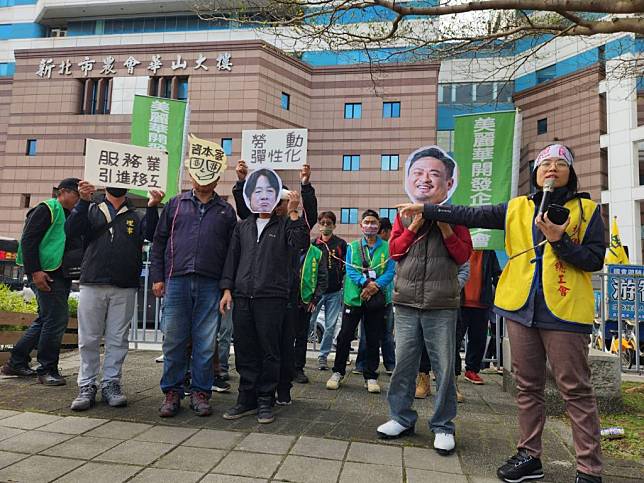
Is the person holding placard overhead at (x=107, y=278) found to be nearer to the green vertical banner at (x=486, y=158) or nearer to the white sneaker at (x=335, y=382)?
the white sneaker at (x=335, y=382)

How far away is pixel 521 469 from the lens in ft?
9.84

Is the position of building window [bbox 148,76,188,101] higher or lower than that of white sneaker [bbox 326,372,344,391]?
higher

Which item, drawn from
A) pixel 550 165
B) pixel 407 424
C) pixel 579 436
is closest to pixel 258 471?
pixel 407 424

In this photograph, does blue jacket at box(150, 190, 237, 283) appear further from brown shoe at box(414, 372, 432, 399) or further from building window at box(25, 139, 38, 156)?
building window at box(25, 139, 38, 156)

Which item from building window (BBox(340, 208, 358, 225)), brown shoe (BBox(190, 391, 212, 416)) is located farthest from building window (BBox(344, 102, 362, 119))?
Answer: brown shoe (BBox(190, 391, 212, 416))

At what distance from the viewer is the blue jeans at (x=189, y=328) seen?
4266 mm

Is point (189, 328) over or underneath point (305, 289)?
underneath

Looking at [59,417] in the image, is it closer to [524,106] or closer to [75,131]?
[75,131]

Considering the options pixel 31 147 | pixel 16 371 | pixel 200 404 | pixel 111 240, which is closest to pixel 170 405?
pixel 200 404

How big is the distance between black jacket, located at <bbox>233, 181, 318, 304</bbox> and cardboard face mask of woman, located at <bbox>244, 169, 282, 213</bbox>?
0.91 feet

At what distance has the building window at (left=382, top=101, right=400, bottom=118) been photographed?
2852cm

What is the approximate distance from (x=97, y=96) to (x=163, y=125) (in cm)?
2371

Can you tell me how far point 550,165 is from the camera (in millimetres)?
3137

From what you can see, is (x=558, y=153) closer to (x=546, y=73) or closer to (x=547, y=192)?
(x=547, y=192)
